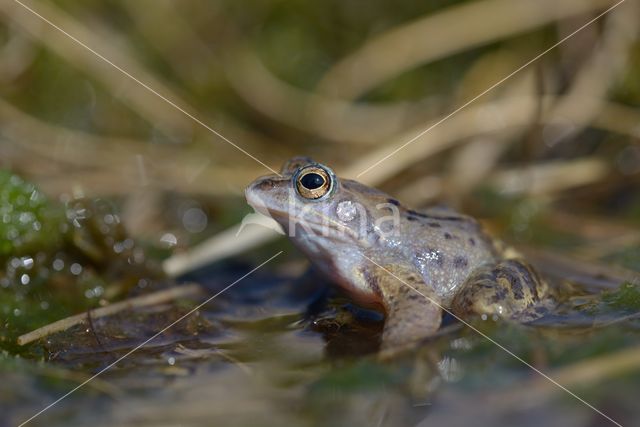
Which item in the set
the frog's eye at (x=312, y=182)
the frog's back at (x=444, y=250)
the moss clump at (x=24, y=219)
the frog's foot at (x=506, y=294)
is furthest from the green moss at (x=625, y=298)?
the moss clump at (x=24, y=219)

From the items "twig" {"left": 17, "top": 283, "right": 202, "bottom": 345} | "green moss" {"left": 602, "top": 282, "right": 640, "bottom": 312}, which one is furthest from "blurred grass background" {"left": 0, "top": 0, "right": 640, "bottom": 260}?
"green moss" {"left": 602, "top": 282, "right": 640, "bottom": 312}

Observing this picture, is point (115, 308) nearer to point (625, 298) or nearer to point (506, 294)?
point (506, 294)

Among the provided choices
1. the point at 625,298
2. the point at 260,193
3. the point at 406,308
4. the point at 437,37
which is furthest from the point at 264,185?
the point at 437,37

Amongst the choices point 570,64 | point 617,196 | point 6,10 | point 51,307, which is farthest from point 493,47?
point 51,307

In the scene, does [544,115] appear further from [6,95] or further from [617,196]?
[6,95]

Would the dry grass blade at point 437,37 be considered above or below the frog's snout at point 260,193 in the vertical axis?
above

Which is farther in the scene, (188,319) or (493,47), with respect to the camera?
(493,47)

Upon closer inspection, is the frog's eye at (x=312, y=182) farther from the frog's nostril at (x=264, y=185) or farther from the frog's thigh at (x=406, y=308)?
the frog's thigh at (x=406, y=308)
